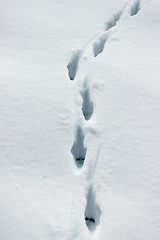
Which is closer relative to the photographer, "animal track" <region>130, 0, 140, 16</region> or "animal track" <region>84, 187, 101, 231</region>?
"animal track" <region>84, 187, 101, 231</region>

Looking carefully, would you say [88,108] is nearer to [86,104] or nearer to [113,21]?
[86,104]

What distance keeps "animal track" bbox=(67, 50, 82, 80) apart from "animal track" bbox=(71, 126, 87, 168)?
74 cm

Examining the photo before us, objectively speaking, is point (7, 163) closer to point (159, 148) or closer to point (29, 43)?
point (159, 148)

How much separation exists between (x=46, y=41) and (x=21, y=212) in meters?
1.97

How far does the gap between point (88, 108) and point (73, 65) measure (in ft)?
1.94

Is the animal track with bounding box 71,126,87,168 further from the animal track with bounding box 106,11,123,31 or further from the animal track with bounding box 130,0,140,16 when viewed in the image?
the animal track with bounding box 130,0,140,16

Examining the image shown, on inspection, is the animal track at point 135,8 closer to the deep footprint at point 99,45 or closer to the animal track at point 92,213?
the deep footprint at point 99,45

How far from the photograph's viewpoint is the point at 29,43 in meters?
3.60

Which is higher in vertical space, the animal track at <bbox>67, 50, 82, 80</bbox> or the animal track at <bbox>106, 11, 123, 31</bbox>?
the animal track at <bbox>106, 11, 123, 31</bbox>

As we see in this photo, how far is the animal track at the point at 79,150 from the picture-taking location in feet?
8.96

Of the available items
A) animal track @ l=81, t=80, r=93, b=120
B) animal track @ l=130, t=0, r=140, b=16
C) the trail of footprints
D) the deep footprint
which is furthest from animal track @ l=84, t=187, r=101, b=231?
animal track @ l=130, t=0, r=140, b=16

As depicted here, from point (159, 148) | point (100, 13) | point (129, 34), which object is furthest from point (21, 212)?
point (100, 13)

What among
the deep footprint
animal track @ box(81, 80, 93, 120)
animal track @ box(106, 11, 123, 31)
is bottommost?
animal track @ box(81, 80, 93, 120)

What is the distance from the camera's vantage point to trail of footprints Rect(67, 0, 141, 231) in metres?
2.42
